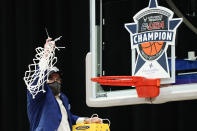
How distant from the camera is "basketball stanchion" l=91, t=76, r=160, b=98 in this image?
130 inches

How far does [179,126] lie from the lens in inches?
191

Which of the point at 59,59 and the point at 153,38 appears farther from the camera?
the point at 59,59

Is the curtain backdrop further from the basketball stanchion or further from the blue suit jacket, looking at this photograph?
the basketball stanchion

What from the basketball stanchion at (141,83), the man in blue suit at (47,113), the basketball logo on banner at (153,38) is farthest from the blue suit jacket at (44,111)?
the basketball logo on banner at (153,38)

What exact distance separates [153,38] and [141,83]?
12.0 inches

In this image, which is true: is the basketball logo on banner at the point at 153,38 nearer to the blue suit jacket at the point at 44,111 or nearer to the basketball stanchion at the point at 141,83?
the basketball stanchion at the point at 141,83

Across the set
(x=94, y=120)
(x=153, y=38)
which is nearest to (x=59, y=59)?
(x=94, y=120)

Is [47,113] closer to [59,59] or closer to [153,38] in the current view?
[153,38]

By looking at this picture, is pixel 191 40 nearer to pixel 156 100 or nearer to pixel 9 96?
pixel 156 100

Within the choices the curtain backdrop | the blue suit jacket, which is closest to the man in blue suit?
the blue suit jacket

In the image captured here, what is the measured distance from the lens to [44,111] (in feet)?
12.4

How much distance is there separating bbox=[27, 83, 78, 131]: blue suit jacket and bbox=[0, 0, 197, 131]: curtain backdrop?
1.40 m

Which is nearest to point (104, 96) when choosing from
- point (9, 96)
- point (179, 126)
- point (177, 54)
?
point (177, 54)

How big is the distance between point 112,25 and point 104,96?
1.66ft
